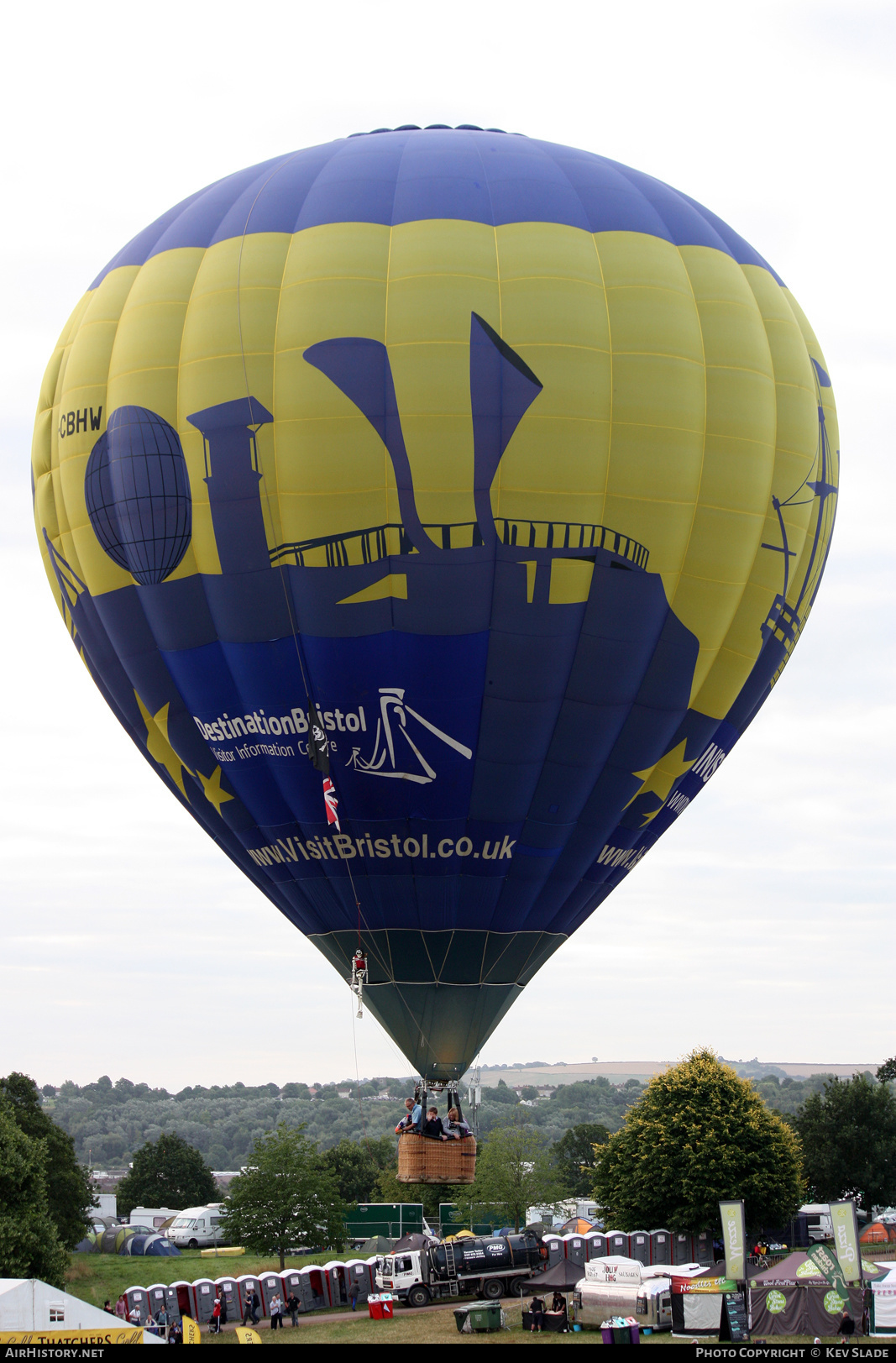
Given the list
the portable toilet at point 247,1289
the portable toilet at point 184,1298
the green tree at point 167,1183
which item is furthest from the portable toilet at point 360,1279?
the green tree at point 167,1183

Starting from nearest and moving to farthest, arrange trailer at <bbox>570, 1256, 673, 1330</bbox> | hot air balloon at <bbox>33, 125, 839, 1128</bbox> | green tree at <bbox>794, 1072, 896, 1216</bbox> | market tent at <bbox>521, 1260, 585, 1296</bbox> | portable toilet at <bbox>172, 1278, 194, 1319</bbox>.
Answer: hot air balloon at <bbox>33, 125, 839, 1128</bbox>, trailer at <bbox>570, 1256, 673, 1330</bbox>, market tent at <bbox>521, 1260, 585, 1296</bbox>, portable toilet at <bbox>172, 1278, 194, 1319</bbox>, green tree at <bbox>794, 1072, 896, 1216</bbox>

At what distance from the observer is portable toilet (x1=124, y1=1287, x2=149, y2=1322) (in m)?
27.0

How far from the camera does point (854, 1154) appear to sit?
147ft

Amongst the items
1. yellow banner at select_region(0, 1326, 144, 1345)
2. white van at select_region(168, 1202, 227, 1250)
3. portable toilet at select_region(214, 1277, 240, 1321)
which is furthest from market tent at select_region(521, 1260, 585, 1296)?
white van at select_region(168, 1202, 227, 1250)

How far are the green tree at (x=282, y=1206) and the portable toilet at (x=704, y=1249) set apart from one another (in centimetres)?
1005

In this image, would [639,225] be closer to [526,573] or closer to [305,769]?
[526,573]

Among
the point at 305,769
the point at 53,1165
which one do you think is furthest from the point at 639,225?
the point at 53,1165

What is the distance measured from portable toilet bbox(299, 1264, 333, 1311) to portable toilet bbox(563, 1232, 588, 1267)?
5851 millimetres

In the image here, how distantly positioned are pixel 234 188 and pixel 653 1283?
797 inches

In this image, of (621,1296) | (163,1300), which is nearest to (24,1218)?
(163,1300)

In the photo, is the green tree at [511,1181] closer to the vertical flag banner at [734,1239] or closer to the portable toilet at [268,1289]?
the portable toilet at [268,1289]

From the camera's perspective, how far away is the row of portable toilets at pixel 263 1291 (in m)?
27.5

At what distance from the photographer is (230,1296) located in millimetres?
27906

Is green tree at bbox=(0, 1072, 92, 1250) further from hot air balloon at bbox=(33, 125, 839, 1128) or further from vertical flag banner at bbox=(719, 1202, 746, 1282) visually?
hot air balloon at bbox=(33, 125, 839, 1128)
